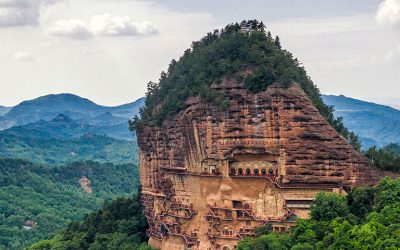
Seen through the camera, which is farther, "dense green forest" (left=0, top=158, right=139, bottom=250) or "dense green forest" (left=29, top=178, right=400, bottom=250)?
"dense green forest" (left=0, top=158, right=139, bottom=250)

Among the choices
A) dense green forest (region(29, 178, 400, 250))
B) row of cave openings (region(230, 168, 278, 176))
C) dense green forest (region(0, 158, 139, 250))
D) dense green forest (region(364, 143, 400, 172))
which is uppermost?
dense green forest (region(364, 143, 400, 172))

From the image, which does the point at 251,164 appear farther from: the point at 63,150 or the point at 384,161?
the point at 63,150

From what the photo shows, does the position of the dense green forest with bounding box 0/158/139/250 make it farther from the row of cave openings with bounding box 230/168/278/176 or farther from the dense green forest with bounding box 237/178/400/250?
the dense green forest with bounding box 237/178/400/250

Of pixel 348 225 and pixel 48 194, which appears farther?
pixel 48 194

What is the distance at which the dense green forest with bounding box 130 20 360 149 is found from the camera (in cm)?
4078

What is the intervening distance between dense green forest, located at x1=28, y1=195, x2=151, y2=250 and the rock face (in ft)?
19.3

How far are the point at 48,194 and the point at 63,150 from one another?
90042 mm

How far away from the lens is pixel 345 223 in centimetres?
3566

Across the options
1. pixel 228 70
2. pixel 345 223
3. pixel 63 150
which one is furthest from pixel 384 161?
pixel 63 150

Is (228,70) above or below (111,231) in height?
above

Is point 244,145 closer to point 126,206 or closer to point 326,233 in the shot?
point 326,233

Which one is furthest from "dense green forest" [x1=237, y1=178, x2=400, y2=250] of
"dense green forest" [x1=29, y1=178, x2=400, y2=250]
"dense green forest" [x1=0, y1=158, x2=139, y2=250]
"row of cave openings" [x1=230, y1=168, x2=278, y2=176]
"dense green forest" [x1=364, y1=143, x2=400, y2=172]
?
"dense green forest" [x1=0, y1=158, x2=139, y2=250]

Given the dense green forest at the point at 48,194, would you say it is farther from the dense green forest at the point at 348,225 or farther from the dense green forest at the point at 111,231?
the dense green forest at the point at 348,225

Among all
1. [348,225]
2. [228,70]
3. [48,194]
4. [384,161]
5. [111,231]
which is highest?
[228,70]
